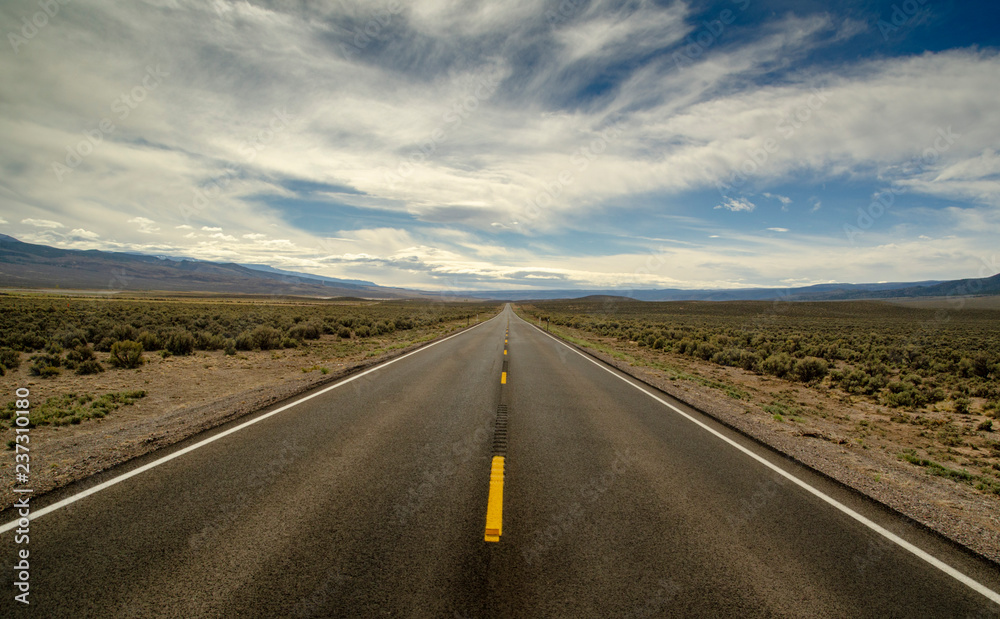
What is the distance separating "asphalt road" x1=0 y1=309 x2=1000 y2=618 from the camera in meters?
2.89

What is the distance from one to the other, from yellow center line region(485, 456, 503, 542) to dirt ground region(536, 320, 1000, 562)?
446cm

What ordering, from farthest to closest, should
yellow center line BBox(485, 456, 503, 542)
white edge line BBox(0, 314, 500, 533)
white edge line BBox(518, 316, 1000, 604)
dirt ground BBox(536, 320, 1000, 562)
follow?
dirt ground BBox(536, 320, 1000, 562) < white edge line BBox(0, 314, 500, 533) < yellow center line BBox(485, 456, 503, 542) < white edge line BBox(518, 316, 1000, 604)

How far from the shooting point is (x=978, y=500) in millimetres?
5480

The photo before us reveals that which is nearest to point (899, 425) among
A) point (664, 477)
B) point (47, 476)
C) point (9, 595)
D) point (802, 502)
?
point (802, 502)

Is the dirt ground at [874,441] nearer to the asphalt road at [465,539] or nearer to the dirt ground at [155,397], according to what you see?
the asphalt road at [465,539]

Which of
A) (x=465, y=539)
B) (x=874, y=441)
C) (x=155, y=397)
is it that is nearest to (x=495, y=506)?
(x=465, y=539)

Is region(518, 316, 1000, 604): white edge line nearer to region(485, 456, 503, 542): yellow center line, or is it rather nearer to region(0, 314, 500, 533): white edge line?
region(485, 456, 503, 542): yellow center line

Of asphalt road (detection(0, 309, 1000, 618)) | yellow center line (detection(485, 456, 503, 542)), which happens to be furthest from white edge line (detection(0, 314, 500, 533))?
yellow center line (detection(485, 456, 503, 542))

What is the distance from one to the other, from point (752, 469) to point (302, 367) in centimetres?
1323

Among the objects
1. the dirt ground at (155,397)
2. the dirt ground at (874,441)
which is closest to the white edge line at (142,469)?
the dirt ground at (155,397)

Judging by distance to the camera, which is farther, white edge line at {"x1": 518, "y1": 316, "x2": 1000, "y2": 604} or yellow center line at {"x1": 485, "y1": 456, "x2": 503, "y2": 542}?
yellow center line at {"x1": 485, "y1": 456, "x2": 503, "y2": 542}

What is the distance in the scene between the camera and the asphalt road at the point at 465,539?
289cm

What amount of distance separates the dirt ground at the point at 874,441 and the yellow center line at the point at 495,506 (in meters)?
4.46

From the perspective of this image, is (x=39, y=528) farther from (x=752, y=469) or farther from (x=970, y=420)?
(x=970, y=420)
